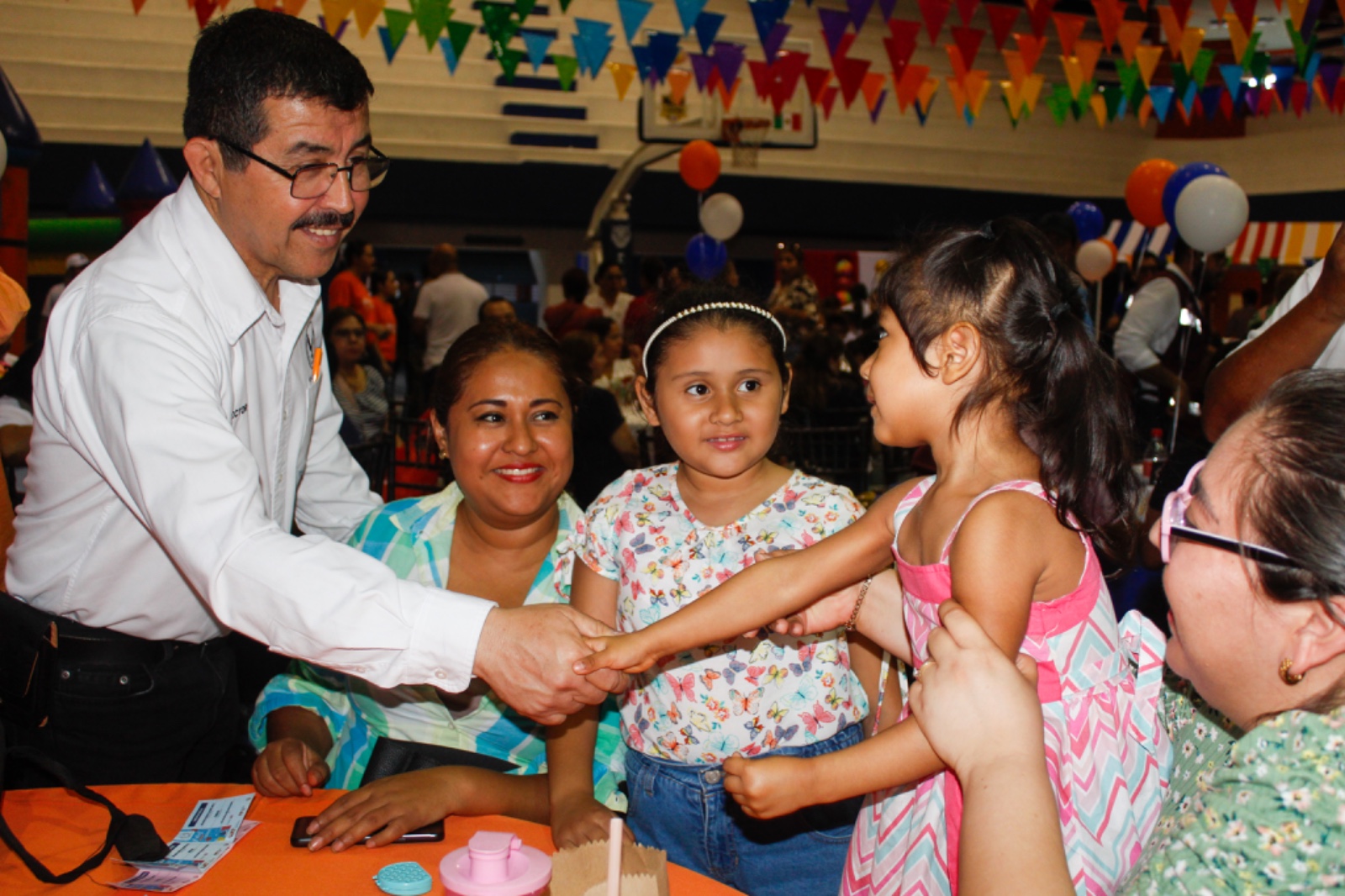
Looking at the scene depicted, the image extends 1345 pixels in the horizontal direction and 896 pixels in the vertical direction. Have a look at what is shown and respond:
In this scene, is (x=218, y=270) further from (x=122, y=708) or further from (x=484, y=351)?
(x=122, y=708)

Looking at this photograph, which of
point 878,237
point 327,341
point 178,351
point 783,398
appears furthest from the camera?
point 878,237

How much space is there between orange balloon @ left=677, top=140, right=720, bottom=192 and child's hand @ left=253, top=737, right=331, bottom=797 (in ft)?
32.7

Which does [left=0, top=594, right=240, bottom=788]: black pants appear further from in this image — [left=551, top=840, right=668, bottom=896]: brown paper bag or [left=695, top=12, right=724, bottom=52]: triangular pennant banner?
[left=695, top=12, right=724, bottom=52]: triangular pennant banner

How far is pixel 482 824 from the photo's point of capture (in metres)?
1.38

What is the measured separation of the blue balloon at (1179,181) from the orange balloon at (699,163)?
15.4 feet

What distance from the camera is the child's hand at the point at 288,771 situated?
146 cm

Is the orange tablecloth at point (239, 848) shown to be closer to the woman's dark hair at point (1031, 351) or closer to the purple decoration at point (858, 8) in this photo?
the woman's dark hair at point (1031, 351)

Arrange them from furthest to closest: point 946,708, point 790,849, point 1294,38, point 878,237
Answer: point 878,237 < point 1294,38 < point 790,849 < point 946,708

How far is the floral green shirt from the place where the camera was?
2.77 ft

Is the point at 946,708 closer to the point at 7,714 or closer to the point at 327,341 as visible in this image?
the point at 7,714

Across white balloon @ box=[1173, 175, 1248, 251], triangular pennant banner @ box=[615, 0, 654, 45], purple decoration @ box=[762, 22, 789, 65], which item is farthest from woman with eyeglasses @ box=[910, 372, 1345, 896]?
purple decoration @ box=[762, 22, 789, 65]

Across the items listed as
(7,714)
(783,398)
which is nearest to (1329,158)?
(783,398)

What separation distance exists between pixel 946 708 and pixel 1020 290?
2.11ft

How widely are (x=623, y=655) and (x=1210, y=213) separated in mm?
6628
